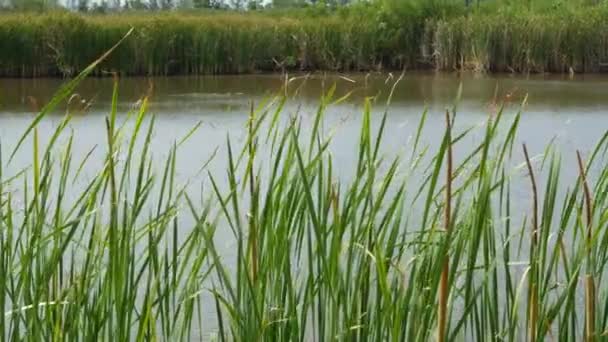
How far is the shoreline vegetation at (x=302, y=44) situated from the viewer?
12008 mm

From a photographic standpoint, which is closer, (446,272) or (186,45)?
(446,272)

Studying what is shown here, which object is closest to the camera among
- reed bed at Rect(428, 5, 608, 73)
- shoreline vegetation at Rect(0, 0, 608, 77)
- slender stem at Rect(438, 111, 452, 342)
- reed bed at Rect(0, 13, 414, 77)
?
slender stem at Rect(438, 111, 452, 342)

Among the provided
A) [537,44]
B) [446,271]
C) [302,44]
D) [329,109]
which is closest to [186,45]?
[302,44]

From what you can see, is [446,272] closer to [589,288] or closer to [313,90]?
[589,288]

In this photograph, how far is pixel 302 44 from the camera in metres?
13.2

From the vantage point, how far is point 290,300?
5.41ft

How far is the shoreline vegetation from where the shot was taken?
473 inches

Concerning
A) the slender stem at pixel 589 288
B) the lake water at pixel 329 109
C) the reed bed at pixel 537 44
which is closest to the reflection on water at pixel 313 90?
the lake water at pixel 329 109

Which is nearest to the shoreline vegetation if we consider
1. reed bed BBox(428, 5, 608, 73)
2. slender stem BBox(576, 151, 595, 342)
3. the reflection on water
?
reed bed BBox(428, 5, 608, 73)

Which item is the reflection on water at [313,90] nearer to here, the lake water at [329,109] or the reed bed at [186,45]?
the lake water at [329,109]

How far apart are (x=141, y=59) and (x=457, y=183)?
9.60 metres

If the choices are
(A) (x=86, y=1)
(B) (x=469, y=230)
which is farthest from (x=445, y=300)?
(A) (x=86, y=1)

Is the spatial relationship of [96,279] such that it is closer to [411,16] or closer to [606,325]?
[606,325]

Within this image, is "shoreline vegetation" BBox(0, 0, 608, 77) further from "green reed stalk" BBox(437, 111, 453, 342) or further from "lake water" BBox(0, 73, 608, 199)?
"green reed stalk" BBox(437, 111, 453, 342)
